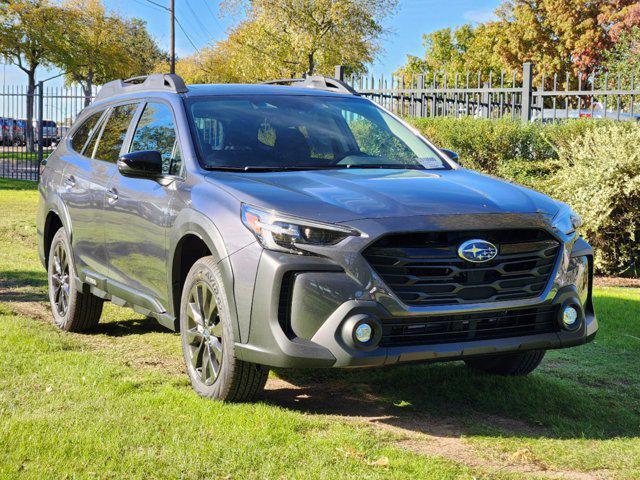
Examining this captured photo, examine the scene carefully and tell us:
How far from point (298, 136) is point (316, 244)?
155 cm

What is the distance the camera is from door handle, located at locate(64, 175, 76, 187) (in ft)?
22.7

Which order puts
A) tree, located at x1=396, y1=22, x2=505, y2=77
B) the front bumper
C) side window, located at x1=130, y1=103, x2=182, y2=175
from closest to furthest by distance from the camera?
the front bumper, side window, located at x1=130, y1=103, x2=182, y2=175, tree, located at x1=396, y1=22, x2=505, y2=77

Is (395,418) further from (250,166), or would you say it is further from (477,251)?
(250,166)

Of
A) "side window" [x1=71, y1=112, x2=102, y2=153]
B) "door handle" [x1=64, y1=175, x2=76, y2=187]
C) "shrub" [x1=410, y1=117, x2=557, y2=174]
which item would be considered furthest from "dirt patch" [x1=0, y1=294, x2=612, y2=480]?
"shrub" [x1=410, y1=117, x2=557, y2=174]

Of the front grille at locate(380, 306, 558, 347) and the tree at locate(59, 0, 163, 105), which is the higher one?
the tree at locate(59, 0, 163, 105)

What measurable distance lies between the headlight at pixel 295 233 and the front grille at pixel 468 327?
1.66 feet

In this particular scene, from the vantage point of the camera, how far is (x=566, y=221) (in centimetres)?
489

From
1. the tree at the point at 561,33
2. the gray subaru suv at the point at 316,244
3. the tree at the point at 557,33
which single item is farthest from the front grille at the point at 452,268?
the tree at the point at 561,33

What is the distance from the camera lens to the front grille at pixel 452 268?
4.34 metres

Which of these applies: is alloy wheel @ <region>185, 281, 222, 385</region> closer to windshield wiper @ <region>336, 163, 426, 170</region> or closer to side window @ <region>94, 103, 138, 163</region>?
windshield wiper @ <region>336, 163, 426, 170</region>

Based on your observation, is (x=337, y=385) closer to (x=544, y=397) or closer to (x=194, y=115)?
(x=544, y=397)

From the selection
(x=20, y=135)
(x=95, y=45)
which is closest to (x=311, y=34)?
(x=20, y=135)

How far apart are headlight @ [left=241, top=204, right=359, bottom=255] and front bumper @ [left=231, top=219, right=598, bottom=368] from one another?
6 cm

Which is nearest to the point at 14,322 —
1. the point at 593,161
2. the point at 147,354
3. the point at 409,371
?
the point at 147,354
